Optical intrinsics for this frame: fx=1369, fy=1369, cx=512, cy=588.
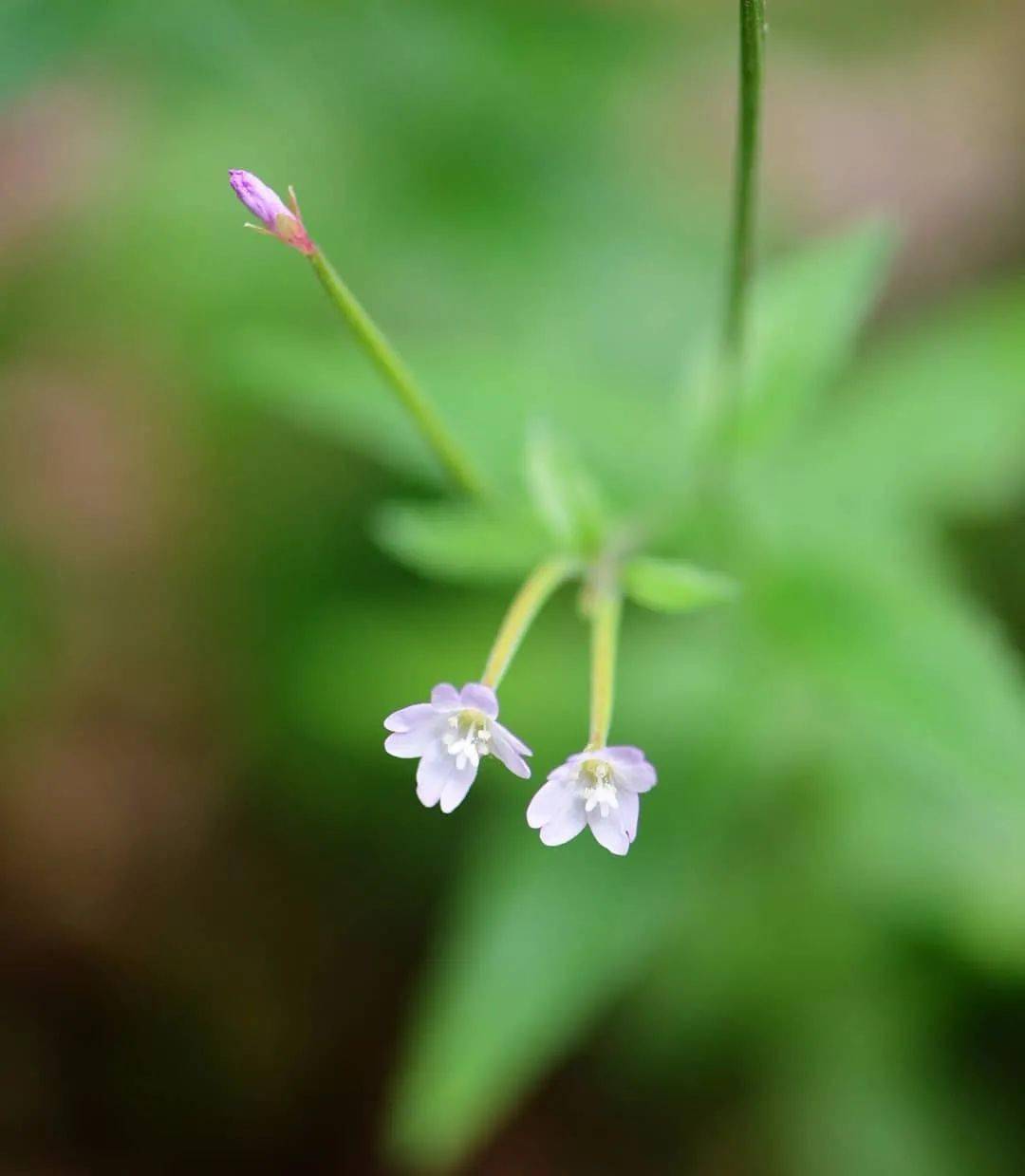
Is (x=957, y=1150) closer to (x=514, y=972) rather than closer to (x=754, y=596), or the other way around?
(x=514, y=972)

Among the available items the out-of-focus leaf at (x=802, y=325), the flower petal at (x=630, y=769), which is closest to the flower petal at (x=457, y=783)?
the flower petal at (x=630, y=769)

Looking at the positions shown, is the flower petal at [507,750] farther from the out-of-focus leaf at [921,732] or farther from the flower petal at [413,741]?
the out-of-focus leaf at [921,732]

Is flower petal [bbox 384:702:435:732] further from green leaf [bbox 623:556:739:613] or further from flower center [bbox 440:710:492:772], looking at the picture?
green leaf [bbox 623:556:739:613]

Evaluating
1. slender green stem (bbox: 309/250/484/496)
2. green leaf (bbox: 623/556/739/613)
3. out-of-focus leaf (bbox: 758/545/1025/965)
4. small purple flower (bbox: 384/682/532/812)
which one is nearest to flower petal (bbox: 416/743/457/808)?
small purple flower (bbox: 384/682/532/812)

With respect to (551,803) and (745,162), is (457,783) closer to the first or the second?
(551,803)

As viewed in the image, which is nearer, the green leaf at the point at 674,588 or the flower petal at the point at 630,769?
the flower petal at the point at 630,769

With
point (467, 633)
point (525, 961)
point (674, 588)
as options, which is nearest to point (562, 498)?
point (674, 588)

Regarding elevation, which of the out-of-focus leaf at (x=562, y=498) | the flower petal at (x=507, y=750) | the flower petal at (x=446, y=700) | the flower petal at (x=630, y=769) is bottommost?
the flower petal at (x=507, y=750)
